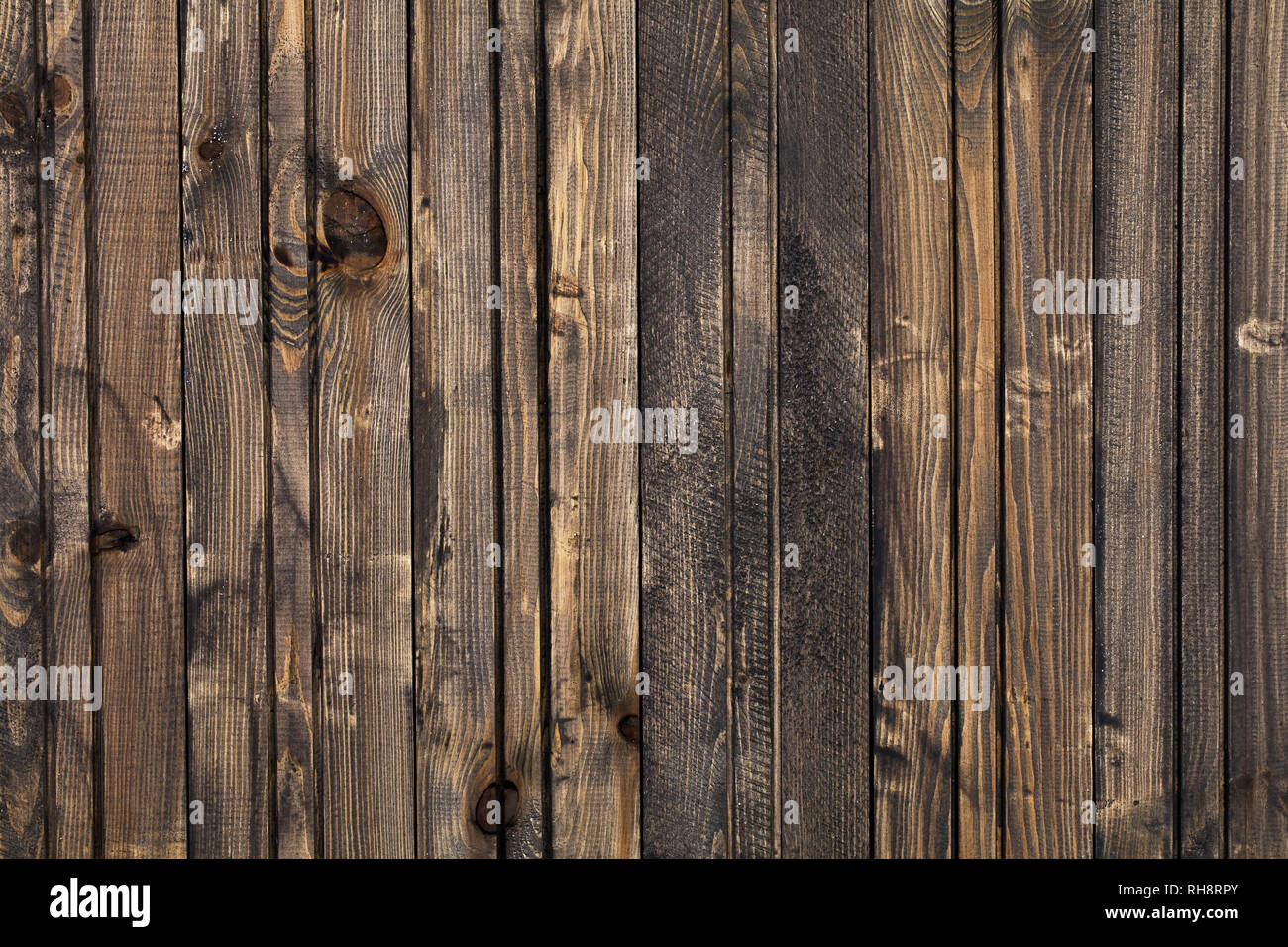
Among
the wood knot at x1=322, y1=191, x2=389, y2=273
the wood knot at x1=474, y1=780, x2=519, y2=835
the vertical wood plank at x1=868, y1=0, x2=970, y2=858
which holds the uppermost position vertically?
the wood knot at x1=322, y1=191, x2=389, y2=273

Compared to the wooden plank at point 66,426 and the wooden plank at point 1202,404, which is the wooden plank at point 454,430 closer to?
the wooden plank at point 66,426

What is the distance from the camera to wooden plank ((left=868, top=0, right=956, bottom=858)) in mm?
1675

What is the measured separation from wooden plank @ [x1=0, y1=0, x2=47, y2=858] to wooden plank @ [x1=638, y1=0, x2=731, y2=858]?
100 cm

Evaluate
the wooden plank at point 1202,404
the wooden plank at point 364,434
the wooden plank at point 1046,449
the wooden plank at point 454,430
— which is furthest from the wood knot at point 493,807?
the wooden plank at point 1202,404

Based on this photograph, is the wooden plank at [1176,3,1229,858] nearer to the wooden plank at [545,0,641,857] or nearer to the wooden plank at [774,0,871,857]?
the wooden plank at [774,0,871,857]

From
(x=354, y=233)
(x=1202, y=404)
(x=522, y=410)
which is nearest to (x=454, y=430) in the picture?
(x=522, y=410)

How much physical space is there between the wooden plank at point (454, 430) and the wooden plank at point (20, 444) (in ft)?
2.16

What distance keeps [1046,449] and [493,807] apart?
1136 mm

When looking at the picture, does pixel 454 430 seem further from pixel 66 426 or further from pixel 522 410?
pixel 66 426

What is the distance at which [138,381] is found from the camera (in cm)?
169

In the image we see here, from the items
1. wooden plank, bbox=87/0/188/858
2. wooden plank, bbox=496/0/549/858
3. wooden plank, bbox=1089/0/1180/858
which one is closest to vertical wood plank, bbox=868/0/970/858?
wooden plank, bbox=1089/0/1180/858

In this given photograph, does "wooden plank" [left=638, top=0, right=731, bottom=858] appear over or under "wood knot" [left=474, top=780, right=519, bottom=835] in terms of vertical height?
over

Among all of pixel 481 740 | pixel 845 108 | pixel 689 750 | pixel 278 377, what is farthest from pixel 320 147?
pixel 689 750

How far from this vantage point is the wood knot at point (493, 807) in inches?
66.0
